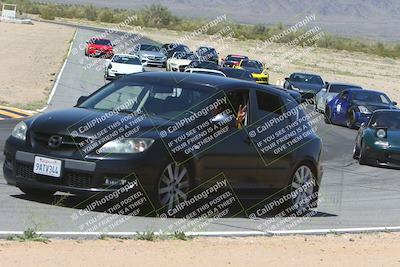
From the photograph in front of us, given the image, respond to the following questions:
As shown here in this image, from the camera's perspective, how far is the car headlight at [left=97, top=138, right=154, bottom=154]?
9242 mm

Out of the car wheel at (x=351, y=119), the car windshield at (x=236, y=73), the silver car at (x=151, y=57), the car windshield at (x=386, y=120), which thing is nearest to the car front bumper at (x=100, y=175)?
the car windshield at (x=386, y=120)

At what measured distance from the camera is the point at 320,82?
131ft

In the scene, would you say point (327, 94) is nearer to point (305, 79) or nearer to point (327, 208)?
point (305, 79)

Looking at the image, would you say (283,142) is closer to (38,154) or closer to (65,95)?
(38,154)

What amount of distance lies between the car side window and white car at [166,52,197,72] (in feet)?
113

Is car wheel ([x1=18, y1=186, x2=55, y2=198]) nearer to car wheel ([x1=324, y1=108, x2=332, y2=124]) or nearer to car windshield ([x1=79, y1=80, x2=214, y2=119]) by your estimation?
car windshield ([x1=79, y1=80, x2=214, y2=119])

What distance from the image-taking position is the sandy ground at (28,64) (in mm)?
29111

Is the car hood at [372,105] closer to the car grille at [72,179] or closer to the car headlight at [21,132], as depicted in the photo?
the car headlight at [21,132]

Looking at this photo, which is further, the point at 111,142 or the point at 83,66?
the point at 83,66

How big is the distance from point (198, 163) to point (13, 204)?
2152 mm

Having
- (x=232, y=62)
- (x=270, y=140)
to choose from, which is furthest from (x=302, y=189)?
(x=232, y=62)

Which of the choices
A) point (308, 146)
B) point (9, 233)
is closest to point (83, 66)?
point (308, 146)

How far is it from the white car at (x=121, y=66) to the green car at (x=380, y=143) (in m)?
21.2

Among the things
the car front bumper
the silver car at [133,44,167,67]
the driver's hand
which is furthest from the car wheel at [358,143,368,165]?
the silver car at [133,44,167,67]
